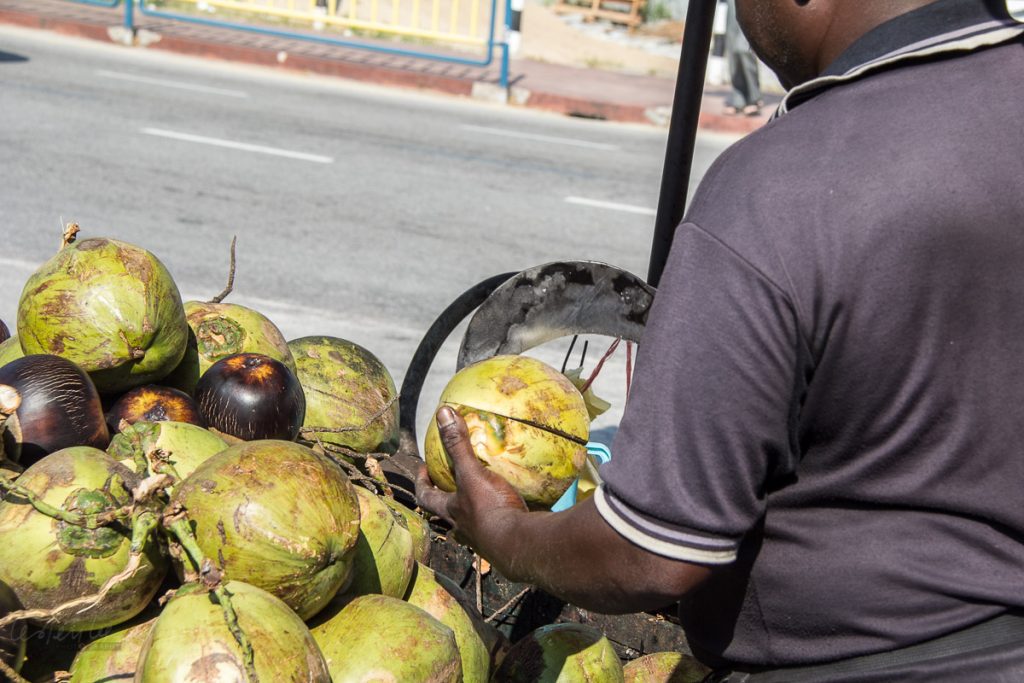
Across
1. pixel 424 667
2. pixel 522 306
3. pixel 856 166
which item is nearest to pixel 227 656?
pixel 424 667

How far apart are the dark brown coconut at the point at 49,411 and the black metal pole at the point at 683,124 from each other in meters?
1.32

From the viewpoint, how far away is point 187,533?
1.76 m

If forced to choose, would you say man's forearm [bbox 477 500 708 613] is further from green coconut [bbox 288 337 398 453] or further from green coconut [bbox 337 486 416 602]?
green coconut [bbox 288 337 398 453]

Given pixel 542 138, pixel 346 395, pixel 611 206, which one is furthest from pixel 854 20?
pixel 542 138

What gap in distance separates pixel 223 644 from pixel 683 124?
1.71 meters

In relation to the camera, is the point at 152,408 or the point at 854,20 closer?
the point at 854,20

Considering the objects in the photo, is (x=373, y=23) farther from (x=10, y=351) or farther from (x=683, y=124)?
(x=10, y=351)

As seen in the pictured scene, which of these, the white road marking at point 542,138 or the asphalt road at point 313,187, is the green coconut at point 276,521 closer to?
the asphalt road at point 313,187

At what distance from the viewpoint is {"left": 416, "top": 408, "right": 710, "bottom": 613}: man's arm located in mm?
1461

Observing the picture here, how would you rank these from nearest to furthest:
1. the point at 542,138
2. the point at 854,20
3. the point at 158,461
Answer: the point at 854,20
the point at 158,461
the point at 542,138

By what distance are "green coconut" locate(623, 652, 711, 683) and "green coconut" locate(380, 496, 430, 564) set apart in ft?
1.57

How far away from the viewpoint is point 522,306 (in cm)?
265

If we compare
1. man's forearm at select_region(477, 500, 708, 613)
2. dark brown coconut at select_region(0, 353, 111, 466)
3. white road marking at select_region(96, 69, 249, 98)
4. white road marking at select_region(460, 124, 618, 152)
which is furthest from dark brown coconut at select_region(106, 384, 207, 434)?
white road marking at select_region(96, 69, 249, 98)

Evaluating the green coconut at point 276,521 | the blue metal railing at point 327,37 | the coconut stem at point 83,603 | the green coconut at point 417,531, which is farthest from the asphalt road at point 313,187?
the coconut stem at point 83,603
